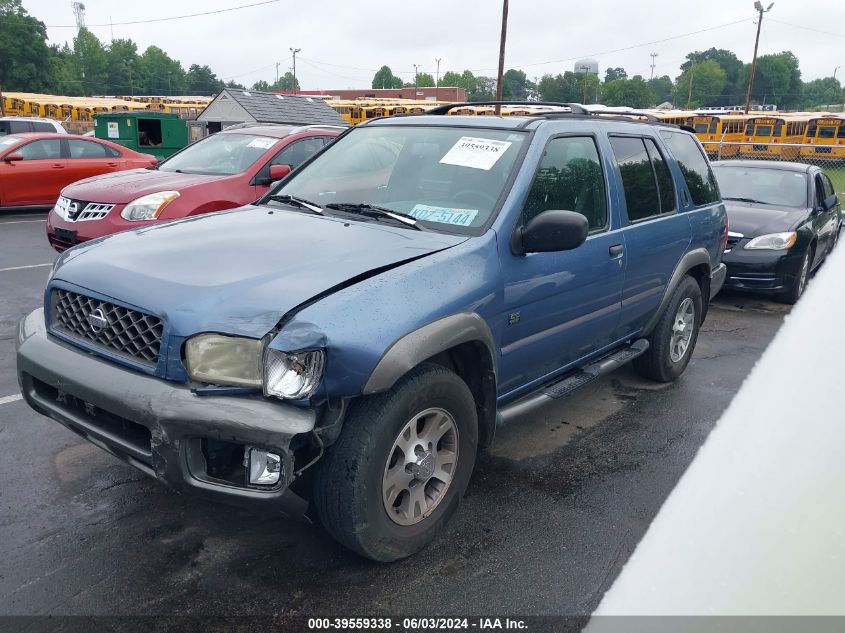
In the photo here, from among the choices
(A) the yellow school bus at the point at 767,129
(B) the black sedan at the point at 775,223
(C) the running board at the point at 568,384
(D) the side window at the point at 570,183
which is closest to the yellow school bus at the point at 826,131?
(A) the yellow school bus at the point at 767,129

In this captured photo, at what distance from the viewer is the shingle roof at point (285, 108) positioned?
748 inches

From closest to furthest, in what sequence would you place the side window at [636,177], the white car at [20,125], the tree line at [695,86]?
the side window at [636,177] < the white car at [20,125] < the tree line at [695,86]

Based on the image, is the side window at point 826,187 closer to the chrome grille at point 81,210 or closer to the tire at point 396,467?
the tire at point 396,467

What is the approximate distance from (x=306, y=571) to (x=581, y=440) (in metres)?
2.07

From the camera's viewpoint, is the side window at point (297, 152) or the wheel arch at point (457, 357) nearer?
the wheel arch at point (457, 357)

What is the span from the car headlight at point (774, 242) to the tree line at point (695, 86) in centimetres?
8241

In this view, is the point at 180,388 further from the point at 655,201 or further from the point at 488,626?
the point at 655,201

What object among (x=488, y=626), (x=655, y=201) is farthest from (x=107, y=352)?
(x=655, y=201)

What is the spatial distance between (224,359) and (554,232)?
1.56 m

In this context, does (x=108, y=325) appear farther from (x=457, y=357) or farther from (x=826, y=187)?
(x=826, y=187)

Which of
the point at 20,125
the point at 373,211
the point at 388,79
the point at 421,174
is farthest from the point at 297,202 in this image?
the point at 388,79

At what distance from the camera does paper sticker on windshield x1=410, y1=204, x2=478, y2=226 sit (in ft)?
11.0

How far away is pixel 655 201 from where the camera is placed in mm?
4613

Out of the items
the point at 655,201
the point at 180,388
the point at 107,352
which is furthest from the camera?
the point at 655,201
